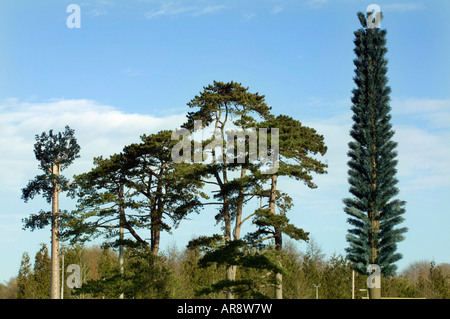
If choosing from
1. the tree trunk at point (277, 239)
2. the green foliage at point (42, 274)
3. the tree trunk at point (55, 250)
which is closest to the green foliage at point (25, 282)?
the green foliage at point (42, 274)

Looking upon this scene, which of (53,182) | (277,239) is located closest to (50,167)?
(53,182)

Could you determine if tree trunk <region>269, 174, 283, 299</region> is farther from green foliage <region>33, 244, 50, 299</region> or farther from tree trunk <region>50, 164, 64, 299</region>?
green foliage <region>33, 244, 50, 299</region>

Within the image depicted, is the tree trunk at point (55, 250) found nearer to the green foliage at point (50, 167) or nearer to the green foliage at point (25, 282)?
the green foliage at point (50, 167)

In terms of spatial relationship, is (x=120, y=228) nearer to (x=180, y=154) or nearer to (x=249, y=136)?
(x=180, y=154)

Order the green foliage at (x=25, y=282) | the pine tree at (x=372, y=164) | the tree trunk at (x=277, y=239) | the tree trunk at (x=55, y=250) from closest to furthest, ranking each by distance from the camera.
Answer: the pine tree at (x=372, y=164), the tree trunk at (x=277, y=239), the tree trunk at (x=55, y=250), the green foliage at (x=25, y=282)

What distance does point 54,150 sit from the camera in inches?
1383

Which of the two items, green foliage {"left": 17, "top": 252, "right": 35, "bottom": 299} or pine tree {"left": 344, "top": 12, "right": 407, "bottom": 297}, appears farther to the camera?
green foliage {"left": 17, "top": 252, "right": 35, "bottom": 299}

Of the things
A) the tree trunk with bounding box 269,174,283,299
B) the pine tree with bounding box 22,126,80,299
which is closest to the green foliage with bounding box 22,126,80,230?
the pine tree with bounding box 22,126,80,299

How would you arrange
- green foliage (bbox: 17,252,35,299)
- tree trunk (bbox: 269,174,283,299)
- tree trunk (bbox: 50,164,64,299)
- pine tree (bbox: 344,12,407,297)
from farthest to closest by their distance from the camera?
green foliage (bbox: 17,252,35,299) → tree trunk (bbox: 50,164,64,299) → tree trunk (bbox: 269,174,283,299) → pine tree (bbox: 344,12,407,297)

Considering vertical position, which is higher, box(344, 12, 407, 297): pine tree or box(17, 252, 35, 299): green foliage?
box(344, 12, 407, 297): pine tree

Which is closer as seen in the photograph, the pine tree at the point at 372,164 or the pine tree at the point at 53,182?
the pine tree at the point at 372,164

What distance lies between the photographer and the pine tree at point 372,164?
2408 cm

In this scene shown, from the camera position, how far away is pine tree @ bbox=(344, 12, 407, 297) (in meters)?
24.1
